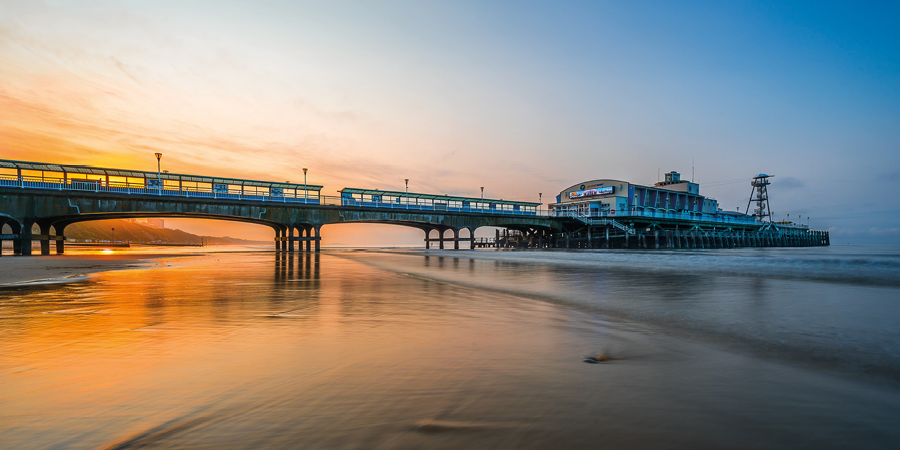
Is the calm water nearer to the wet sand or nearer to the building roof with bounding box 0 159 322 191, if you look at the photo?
the wet sand

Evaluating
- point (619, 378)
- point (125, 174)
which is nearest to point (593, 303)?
point (619, 378)

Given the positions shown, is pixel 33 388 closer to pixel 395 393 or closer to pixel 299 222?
pixel 395 393

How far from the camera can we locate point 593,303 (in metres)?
7.71

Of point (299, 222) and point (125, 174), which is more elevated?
point (125, 174)

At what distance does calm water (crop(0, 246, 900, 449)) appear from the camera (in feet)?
7.47

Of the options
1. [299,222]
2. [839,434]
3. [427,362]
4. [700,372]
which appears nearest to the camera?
[839,434]

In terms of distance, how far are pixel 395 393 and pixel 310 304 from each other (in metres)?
4.95

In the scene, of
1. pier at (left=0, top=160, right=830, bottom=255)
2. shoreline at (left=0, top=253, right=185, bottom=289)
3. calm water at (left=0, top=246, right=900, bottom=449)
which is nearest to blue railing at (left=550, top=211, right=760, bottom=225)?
pier at (left=0, top=160, right=830, bottom=255)

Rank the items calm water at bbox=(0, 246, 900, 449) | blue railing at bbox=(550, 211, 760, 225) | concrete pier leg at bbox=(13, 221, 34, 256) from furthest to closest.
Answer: blue railing at bbox=(550, 211, 760, 225) < concrete pier leg at bbox=(13, 221, 34, 256) < calm water at bbox=(0, 246, 900, 449)

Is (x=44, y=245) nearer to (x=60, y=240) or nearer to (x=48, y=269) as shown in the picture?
(x=60, y=240)

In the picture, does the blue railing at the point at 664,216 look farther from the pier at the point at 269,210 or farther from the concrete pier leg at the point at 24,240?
the concrete pier leg at the point at 24,240

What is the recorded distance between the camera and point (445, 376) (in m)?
3.32

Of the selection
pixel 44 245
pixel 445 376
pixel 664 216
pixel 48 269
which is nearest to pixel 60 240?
pixel 44 245

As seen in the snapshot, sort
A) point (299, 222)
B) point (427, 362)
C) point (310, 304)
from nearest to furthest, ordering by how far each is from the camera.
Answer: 1. point (427, 362)
2. point (310, 304)
3. point (299, 222)
